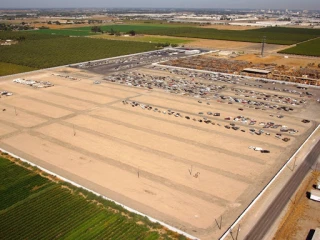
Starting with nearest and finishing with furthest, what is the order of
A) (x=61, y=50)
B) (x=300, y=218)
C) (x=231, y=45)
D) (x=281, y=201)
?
(x=300, y=218), (x=281, y=201), (x=61, y=50), (x=231, y=45)

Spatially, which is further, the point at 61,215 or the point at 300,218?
the point at 61,215

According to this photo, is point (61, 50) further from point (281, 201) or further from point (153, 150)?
point (281, 201)

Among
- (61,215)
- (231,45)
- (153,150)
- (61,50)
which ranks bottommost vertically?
(61,215)

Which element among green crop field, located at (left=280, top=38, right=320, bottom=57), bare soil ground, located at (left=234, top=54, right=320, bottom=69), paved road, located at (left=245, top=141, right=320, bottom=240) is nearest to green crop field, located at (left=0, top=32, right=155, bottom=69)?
bare soil ground, located at (left=234, top=54, right=320, bottom=69)

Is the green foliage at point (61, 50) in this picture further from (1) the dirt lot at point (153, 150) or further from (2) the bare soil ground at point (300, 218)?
(2) the bare soil ground at point (300, 218)

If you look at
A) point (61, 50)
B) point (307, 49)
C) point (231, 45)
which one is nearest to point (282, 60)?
point (307, 49)

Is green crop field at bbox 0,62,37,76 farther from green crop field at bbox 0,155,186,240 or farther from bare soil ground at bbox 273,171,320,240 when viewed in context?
bare soil ground at bbox 273,171,320,240
